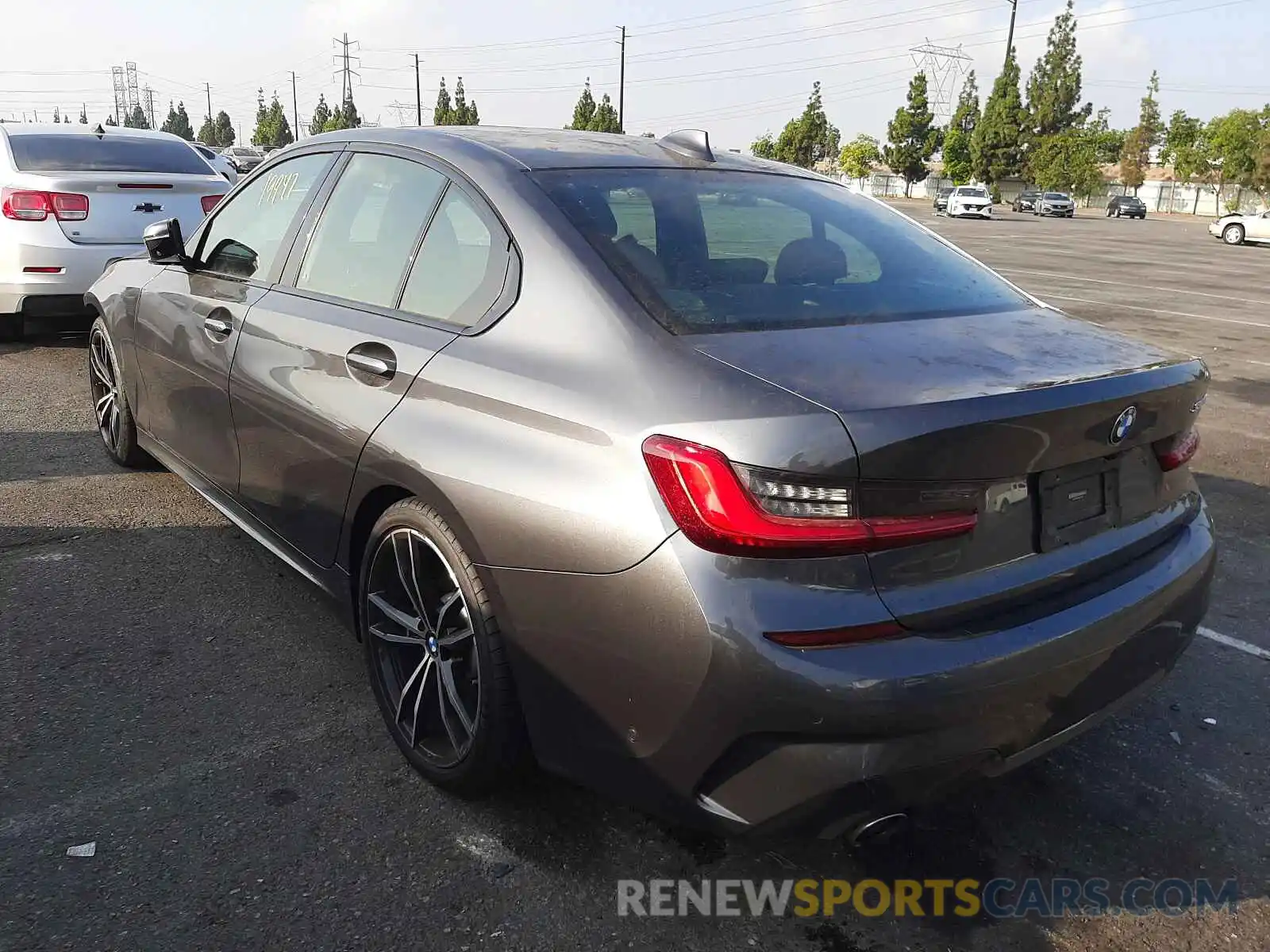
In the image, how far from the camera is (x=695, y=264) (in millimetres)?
2570

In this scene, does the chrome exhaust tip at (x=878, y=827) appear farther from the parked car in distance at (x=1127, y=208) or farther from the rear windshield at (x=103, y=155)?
the parked car in distance at (x=1127, y=208)

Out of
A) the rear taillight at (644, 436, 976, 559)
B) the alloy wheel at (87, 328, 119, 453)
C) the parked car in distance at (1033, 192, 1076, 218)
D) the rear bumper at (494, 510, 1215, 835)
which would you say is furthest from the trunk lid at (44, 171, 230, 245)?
the parked car in distance at (1033, 192, 1076, 218)

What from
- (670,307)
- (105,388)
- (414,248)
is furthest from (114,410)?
(670,307)

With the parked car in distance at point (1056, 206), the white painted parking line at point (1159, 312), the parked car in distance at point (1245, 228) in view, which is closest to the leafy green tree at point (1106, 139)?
the parked car in distance at point (1056, 206)

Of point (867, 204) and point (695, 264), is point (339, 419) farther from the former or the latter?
point (867, 204)

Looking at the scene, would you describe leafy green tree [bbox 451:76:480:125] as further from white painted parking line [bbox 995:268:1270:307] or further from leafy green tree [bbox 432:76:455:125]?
white painted parking line [bbox 995:268:1270:307]

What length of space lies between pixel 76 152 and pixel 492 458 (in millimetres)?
7545

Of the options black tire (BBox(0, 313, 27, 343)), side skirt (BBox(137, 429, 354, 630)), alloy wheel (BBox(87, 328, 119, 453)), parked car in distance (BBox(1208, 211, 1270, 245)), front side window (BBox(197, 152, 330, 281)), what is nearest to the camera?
side skirt (BBox(137, 429, 354, 630))

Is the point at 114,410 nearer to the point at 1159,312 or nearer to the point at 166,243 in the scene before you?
the point at 166,243

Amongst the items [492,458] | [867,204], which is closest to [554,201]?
[492,458]

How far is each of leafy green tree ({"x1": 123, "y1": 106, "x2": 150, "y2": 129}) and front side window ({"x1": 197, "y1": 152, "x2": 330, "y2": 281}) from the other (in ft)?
441

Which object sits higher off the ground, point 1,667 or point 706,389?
point 706,389

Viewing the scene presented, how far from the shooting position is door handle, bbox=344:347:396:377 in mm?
2668

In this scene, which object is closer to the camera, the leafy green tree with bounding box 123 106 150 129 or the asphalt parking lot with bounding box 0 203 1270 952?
the asphalt parking lot with bounding box 0 203 1270 952
